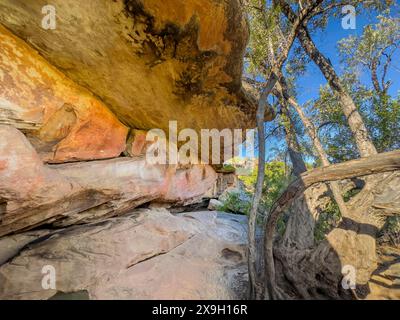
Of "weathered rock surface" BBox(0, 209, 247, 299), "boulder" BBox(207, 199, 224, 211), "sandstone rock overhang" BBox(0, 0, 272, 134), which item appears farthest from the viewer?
"boulder" BBox(207, 199, 224, 211)

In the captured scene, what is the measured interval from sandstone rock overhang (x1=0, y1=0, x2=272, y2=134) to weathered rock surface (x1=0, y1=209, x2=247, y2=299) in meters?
2.81

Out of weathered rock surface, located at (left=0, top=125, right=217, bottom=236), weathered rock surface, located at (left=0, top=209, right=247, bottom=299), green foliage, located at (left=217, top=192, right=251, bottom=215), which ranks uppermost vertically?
weathered rock surface, located at (left=0, top=125, right=217, bottom=236)

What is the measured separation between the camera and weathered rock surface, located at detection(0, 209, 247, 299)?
3.37 m

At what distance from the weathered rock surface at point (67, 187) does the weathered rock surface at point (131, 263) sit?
0.45 meters

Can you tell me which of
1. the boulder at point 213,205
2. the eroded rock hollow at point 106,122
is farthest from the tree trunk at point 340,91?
the boulder at point 213,205

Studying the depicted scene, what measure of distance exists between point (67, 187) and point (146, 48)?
275 cm

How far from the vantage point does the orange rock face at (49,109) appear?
9.87ft

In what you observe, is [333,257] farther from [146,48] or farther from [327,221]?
[146,48]

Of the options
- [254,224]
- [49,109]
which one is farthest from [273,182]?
[49,109]

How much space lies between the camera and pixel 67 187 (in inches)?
143

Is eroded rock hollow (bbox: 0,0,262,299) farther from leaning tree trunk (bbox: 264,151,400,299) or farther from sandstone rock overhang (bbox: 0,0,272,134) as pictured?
leaning tree trunk (bbox: 264,151,400,299)

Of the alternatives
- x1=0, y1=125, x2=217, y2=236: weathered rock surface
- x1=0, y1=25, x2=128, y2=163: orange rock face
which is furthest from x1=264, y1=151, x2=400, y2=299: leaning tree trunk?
x1=0, y1=25, x2=128, y2=163: orange rock face

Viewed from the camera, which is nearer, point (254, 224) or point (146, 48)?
point (146, 48)

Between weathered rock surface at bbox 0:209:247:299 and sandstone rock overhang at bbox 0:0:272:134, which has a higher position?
sandstone rock overhang at bbox 0:0:272:134
